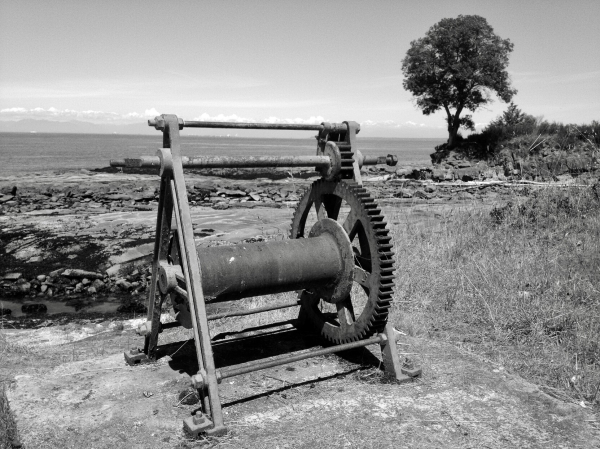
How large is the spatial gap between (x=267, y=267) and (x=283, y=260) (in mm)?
132

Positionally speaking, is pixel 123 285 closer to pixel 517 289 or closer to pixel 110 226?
pixel 110 226

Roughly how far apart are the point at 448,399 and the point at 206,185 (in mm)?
23626

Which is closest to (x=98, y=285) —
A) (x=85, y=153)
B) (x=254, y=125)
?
(x=254, y=125)

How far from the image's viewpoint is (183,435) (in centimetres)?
322

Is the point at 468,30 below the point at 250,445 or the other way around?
the other way around

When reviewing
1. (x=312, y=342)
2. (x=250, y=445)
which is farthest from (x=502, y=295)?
(x=250, y=445)

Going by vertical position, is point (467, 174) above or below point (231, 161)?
below

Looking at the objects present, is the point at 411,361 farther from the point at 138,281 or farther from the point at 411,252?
the point at 138,281

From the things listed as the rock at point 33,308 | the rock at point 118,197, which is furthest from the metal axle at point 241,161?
the rock at point 118,197

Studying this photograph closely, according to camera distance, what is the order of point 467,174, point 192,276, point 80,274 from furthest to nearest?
1. point 467,174
2. point 80,274
3. point 192,276

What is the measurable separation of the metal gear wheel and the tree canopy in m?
38.5

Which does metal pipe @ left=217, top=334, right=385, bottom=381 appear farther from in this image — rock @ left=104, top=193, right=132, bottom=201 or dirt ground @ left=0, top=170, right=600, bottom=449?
rock @ left=104, top=193, right=132, bottom=201

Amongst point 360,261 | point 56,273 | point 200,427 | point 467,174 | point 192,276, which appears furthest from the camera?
point 467,174

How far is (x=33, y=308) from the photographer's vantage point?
339 inches
